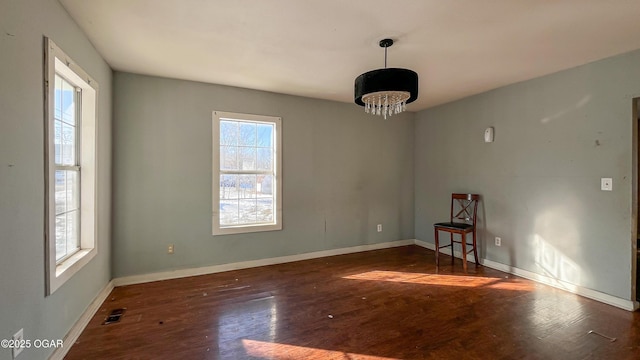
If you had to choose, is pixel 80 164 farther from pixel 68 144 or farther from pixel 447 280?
pixel 447 280

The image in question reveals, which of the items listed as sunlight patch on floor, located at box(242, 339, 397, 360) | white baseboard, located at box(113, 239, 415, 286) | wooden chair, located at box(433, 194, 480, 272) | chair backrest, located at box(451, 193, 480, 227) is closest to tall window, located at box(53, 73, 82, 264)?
white baseboard, located at box(113, 239, 415, 286)

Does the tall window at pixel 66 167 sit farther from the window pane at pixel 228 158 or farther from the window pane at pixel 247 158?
the window pane at pixel 247 158

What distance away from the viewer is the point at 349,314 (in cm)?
262

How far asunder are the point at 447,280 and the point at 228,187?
2.97 metres

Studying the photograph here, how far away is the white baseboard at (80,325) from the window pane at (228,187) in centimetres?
156

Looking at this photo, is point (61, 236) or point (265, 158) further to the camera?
point (265, 158)

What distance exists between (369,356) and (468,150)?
133 inches

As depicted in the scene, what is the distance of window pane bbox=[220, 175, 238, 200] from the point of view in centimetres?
384

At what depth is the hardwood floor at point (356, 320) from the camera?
2080 mm

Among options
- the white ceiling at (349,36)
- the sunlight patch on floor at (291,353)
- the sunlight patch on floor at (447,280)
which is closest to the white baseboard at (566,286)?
the sunlight patch on floor at (447,280)

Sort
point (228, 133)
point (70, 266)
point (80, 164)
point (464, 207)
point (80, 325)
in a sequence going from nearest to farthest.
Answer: point (70, 266), point (80, 325), point (80, 164), point (228, 133), point (464, 207)

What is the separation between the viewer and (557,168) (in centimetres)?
325

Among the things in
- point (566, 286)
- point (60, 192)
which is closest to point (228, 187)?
point (60, 192)

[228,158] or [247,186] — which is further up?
[228,158]
